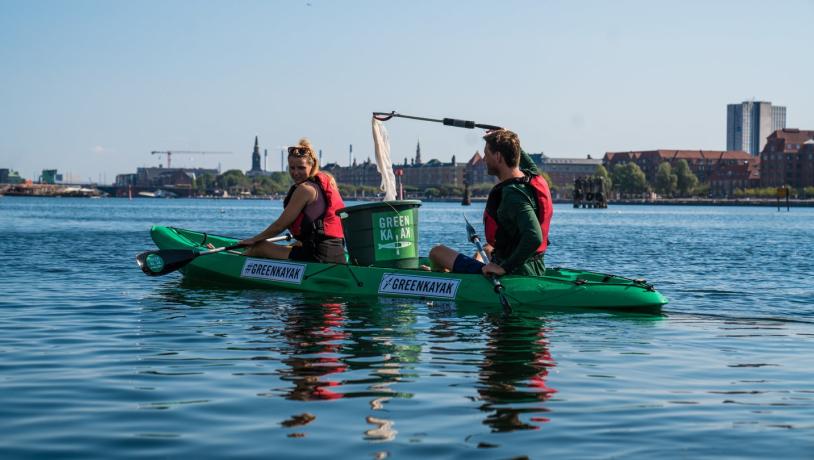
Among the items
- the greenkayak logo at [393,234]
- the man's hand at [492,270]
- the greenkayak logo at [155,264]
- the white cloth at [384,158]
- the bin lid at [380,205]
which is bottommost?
the greenkayak logo at [155,264]

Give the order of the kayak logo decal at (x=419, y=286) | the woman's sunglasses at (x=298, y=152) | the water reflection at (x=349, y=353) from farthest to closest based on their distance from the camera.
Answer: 1. the woman's sunglasses at (x=298, y=152)
2. the kayak logo decal at (x=419, y=286)
3. the water reflection at (x=349, y=353)

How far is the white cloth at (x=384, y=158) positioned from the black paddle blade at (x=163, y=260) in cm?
358

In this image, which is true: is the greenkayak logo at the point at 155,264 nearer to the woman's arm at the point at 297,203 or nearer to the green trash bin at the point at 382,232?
the woman's arm at the point at 297,203

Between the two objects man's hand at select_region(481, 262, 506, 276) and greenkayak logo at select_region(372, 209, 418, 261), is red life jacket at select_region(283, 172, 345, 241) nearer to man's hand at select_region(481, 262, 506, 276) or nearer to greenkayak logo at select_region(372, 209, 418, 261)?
greenkayak logo at select_region(372, 209, 418, 261)

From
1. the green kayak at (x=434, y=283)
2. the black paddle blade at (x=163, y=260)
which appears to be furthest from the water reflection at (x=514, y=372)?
the black paddle blade at (x=163, y=260)

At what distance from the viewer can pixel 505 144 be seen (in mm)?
A: 11914

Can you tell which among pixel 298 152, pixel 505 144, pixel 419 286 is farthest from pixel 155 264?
pixel 505 144

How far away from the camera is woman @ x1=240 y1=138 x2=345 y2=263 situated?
15.3 meters

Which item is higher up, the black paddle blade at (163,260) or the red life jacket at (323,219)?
the red life jacket at (323,219)

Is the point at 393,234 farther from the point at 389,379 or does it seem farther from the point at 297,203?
the point at 389,379

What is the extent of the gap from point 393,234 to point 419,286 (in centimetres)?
109

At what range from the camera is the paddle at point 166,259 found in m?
17.6

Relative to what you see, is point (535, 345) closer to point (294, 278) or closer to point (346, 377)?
point (346, 377)

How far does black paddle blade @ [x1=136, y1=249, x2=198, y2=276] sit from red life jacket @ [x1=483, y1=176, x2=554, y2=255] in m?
6.71
